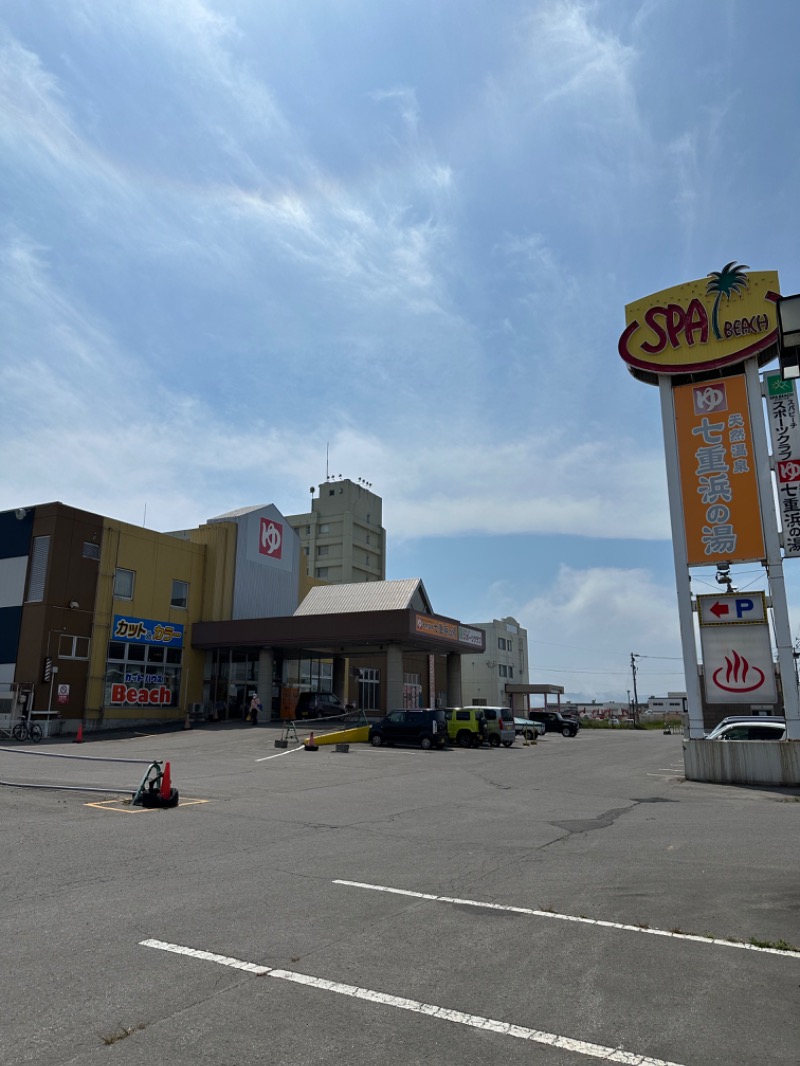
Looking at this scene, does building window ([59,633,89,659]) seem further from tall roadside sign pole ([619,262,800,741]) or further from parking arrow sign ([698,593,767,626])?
parking arrow sign ([698,593,767,626])

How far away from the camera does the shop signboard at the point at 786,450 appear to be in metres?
19.4

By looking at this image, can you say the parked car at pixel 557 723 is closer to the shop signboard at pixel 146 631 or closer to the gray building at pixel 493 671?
the shop signboard at pixel 146 631

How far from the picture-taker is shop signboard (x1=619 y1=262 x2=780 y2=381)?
2066 cm

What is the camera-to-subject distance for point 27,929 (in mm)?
6141

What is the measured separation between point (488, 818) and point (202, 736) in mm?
22540

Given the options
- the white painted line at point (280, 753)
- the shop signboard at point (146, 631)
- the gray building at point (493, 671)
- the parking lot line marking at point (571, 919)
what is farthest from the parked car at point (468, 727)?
the gray building at point (493, 671)

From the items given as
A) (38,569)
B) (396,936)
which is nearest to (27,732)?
(38,569)

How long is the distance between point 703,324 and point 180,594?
2942cm

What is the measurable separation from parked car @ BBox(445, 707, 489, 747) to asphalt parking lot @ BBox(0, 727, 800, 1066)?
729 inches

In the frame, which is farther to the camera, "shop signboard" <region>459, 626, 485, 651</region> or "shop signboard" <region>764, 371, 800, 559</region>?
"shop signboard" <region>459, 626, 485, 651</region>

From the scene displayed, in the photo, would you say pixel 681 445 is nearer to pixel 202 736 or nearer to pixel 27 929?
pixel 27 929

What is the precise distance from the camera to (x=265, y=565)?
45219mm

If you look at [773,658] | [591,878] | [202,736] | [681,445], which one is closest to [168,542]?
[202,736]

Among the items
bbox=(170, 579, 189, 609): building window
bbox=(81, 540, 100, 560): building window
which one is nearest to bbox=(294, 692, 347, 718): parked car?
bbox=(170, 579, 189, 609): building window
